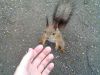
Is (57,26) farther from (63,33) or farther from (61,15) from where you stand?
(63,33)

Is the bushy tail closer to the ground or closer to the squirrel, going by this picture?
the squirrel

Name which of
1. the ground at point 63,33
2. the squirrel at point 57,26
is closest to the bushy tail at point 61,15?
the squirrel at point 57,26

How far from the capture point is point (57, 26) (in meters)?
2.48

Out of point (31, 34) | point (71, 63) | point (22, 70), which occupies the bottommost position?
point (71, 63)

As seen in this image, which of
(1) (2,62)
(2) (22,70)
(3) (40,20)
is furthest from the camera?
(3) (40,20)

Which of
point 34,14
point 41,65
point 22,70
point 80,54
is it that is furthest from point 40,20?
point 22,70

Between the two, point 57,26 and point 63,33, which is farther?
point 63,33

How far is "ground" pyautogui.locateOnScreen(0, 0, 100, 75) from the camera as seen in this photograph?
8.52 feet

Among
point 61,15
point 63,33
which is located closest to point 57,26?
point 61,15

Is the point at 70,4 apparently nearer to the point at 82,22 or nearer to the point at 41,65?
the point at 82,22

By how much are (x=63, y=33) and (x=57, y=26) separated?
10.3 inches

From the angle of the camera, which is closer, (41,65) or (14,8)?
(41,65)

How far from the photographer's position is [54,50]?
8.73ft

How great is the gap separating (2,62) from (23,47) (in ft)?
0.73
